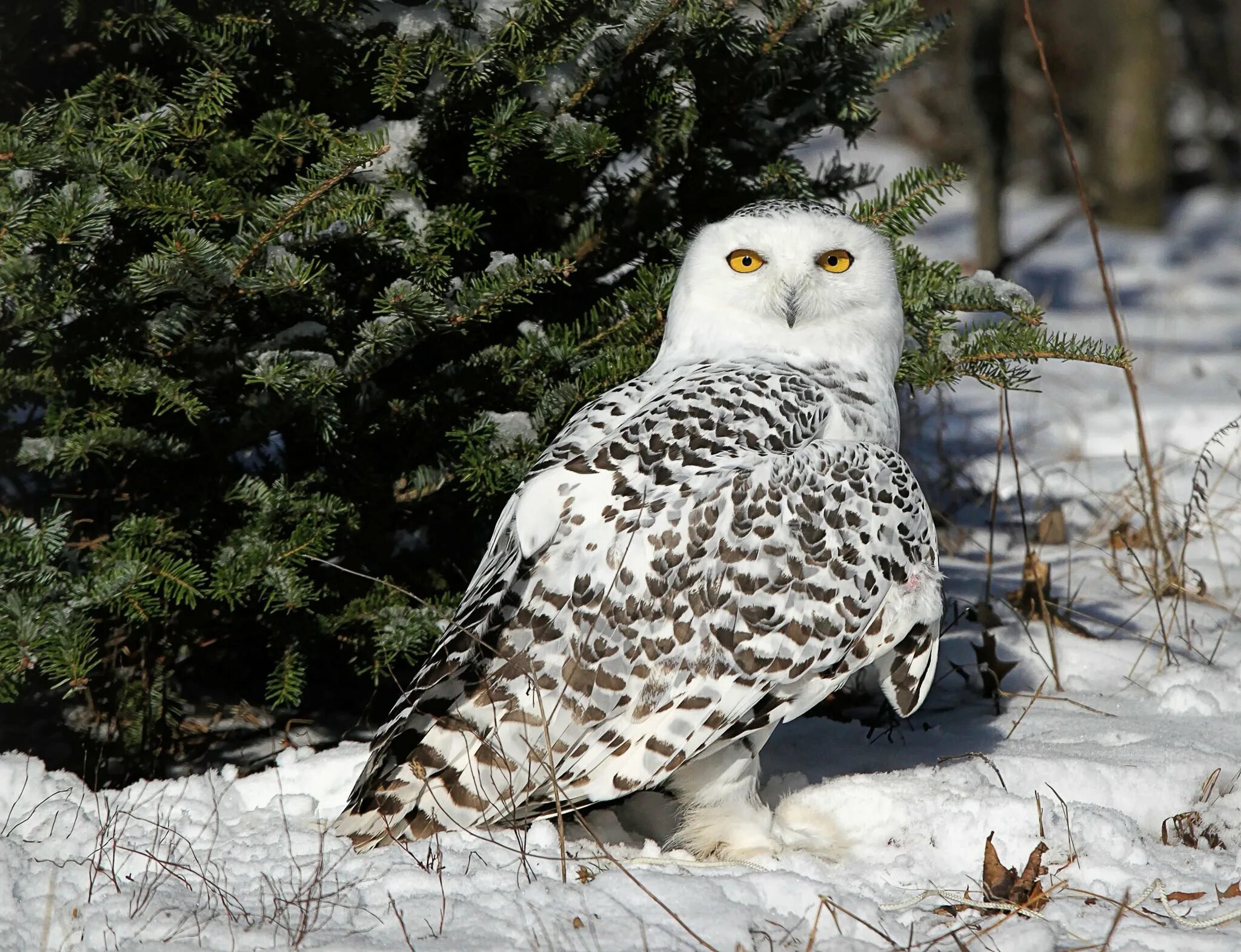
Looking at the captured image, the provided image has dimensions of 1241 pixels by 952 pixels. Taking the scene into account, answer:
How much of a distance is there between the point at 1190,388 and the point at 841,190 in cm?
372

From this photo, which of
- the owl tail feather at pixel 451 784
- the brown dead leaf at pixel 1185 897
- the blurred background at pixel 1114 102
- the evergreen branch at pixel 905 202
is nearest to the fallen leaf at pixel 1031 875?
the brown dead leaf at pixel 1185 897

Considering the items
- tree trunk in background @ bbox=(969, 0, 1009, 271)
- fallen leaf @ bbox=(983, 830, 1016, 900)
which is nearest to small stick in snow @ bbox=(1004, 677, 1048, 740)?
fallen leaf @ bbox=(983, 830, 1016, 900)

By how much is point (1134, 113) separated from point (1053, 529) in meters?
9.23

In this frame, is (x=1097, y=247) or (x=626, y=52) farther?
(x=1097, y=247)

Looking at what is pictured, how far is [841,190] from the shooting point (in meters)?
3.66

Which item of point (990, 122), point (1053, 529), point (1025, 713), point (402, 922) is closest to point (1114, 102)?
point (990, 122)

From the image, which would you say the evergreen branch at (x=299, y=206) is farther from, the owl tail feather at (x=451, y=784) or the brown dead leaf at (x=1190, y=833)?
the brown dead leaf at (x=1190, y=833)

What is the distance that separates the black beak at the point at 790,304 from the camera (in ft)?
9.96

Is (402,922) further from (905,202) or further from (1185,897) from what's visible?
(905,202)

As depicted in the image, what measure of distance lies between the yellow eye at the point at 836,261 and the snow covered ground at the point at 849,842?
126 centimetres

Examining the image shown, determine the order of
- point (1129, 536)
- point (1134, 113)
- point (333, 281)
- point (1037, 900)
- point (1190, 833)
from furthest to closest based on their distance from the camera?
point (1134, 113), point (1129, 536), point (333, 281), point (1190, 833), point (1037, 900)

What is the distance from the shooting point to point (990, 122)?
7.32 metres

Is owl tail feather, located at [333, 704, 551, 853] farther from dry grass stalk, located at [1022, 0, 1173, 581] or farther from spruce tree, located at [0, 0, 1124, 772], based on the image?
dry grass stalk, located at [1022, 0, 1173, 581]

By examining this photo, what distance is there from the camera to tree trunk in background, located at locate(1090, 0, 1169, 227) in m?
12.0
